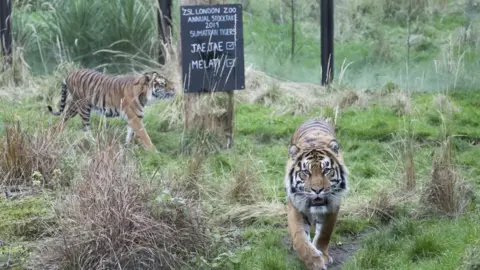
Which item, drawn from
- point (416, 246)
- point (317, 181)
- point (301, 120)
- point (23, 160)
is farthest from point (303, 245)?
point (301, 120)

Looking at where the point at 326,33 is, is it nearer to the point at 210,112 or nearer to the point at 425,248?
the point at 210,112

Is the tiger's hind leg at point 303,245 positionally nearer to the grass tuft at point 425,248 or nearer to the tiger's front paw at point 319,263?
the tiger's front paw at point 319,263

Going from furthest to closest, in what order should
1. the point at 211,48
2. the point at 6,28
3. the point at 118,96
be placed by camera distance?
the point at 6,28
the point at 118,96
the point at 211,48

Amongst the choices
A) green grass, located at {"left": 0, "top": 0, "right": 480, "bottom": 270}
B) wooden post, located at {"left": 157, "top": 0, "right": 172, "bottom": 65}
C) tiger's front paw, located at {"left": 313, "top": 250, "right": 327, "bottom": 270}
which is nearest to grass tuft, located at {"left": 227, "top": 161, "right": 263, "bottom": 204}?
green grass, located at {"left": 0, "top": 0, "right": 480, "bottom": 270}

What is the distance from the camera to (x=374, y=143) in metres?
9.28

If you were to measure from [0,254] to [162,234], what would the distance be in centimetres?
105

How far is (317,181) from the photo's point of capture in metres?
5.56

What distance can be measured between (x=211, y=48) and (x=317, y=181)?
4026mm

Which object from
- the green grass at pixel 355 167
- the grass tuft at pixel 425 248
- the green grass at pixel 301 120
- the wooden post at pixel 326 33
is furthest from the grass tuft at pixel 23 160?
the wooden post at pixel 326 33

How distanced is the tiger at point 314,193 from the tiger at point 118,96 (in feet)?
11.5

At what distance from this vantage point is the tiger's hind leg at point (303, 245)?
18.4 ft

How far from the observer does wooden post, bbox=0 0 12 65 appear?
41.4ft

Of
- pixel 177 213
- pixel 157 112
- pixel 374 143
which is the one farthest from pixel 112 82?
pixel 177 213

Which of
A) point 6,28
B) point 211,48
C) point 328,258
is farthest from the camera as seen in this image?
point 6,28
